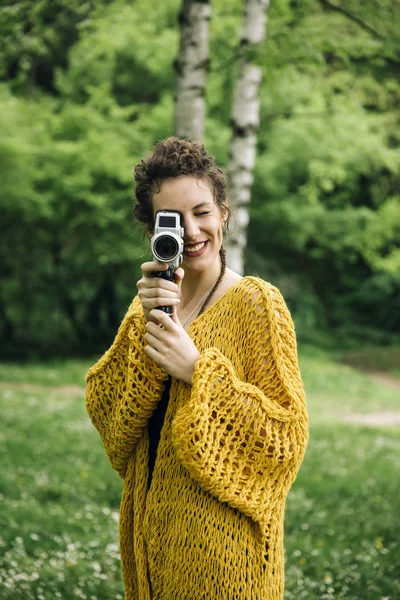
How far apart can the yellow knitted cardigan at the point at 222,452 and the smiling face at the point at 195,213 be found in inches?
6.1

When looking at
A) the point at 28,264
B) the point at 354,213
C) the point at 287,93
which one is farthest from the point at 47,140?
the point at 354,213

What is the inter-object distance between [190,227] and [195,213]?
60mm

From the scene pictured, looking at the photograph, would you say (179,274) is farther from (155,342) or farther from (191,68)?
(191,68)

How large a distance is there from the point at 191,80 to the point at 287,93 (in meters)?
10.7

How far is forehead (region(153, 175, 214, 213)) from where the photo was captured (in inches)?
88.6

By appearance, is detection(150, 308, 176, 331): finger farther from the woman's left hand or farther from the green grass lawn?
the green grass lawn

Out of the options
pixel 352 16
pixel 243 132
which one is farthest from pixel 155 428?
pixel 352 16

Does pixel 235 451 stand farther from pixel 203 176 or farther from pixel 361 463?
pixel 361 463

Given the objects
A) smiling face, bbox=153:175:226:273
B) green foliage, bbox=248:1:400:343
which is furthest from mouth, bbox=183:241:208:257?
green foliage, bbox=248:1:400:343

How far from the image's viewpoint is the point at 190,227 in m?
2.24

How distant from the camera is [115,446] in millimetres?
2422

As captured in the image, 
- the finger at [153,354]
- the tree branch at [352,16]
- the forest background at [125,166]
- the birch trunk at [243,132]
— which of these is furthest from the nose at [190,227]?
the forest background at [125,166]

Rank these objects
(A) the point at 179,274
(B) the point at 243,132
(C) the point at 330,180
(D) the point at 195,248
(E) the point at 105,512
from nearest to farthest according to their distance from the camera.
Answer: (A) the point at 179,274 → (D) the point at 195,248 → (E) the point at 105,512 → (B) the point at 243,132 → (C) the point at 330,180

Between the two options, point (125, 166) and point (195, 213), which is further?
point (125, 166)
